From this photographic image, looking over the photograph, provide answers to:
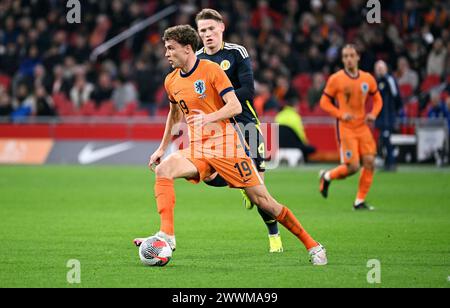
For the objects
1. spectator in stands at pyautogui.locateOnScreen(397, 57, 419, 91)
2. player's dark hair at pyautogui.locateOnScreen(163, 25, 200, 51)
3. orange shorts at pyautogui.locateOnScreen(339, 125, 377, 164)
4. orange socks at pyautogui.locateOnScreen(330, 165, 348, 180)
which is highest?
player's dark hair at pyautogui.locateOnScreen(163, 25, 200, 51)

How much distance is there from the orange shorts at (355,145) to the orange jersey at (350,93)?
12cm

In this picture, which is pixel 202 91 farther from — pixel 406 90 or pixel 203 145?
pixel 406 90

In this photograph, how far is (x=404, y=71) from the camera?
25.6 meters

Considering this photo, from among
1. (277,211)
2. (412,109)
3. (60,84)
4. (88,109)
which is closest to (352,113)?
(277,211)

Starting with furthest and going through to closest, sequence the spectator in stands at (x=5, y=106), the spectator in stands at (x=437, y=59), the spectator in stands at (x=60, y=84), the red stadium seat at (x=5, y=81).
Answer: the red stadium seat at (x=5, y=81)
the spectator in stands at (x=60, y=84)
the spectator in stands at (x=5, y=106)
the spectator in stands at (x=437, y=59)

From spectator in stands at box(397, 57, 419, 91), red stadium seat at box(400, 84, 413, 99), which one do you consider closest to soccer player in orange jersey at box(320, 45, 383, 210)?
spectator in stands at box(397, 57, 419, 91)

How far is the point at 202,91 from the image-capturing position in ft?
28.3

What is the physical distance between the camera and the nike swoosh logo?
25.9m

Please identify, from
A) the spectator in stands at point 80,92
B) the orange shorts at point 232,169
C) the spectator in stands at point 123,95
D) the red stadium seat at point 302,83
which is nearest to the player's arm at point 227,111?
the orange shorts at point 232,169

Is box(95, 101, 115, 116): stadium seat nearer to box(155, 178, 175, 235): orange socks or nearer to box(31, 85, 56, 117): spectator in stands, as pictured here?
box(31, 85, 56, 117): spectator in stands

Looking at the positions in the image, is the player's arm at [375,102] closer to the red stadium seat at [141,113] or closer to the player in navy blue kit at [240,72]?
the player in navy blue kit at [240,72]

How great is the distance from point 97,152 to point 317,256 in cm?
1815

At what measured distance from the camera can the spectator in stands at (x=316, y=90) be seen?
25891mm

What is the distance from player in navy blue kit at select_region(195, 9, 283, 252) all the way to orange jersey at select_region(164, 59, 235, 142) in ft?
3.70
